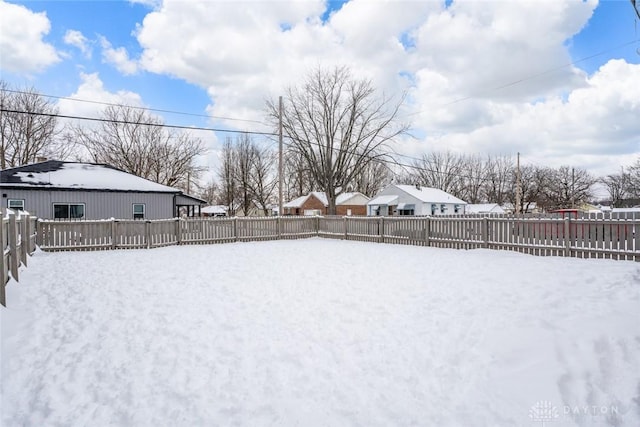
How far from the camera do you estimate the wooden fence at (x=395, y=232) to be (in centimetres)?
920

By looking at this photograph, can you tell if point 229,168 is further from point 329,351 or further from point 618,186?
point 618,186

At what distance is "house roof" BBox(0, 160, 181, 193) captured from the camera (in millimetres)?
17438

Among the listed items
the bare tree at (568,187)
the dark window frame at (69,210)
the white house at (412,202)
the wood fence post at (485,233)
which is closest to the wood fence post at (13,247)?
the wood fence post at (485,233)

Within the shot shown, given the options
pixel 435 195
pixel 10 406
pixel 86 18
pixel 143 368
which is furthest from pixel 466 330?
pixel 435 195

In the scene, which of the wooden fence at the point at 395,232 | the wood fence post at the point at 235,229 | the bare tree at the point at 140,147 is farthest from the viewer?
the bare tree at the point at 140,147

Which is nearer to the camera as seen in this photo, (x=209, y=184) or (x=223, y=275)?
(x=223, y=275)

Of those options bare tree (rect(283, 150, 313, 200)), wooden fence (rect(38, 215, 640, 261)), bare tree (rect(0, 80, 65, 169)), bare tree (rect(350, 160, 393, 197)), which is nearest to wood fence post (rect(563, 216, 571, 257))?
wooden fence (rect(38, 215, 640, 261))

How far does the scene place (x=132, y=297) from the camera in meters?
6.12

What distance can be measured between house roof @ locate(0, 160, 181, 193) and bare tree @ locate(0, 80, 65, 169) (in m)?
13.0

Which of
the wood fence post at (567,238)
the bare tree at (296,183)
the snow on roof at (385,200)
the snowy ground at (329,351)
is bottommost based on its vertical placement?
the snowy ground at (329,351)

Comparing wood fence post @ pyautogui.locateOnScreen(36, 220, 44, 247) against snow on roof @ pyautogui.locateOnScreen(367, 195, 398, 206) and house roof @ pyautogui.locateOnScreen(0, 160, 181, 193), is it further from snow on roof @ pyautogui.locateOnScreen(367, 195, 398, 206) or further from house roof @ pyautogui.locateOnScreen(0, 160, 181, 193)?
snow on roof @ pyautogui.locateOnScreen(367, 195, 398, 206)

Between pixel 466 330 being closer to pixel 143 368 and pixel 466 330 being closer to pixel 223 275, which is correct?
→ pixel 143 368

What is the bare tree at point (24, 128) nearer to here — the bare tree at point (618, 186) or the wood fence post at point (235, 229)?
the wood fence post at point (235, 229)

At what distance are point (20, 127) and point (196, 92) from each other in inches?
746
